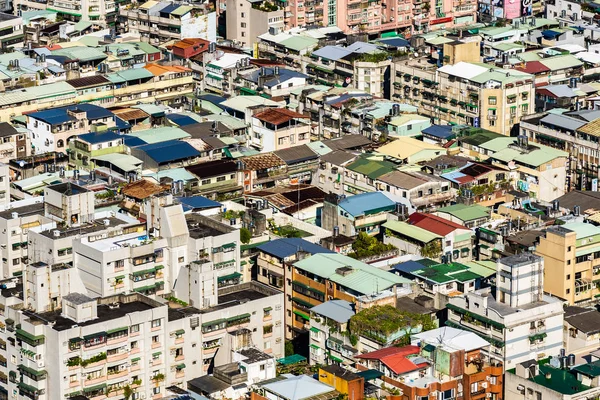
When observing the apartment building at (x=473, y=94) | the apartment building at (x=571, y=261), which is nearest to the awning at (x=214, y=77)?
the apartment building at (x=473, y=94)

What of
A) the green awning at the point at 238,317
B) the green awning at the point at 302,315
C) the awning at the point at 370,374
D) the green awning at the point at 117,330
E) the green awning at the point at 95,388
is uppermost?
the green awning at the point at 117,330

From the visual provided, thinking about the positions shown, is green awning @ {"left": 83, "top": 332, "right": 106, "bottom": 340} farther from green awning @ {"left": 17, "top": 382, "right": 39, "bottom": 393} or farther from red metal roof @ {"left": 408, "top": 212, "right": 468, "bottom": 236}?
red metal roof @ {"left": 408, "top": 212, "right": 468, "bottom": 236}

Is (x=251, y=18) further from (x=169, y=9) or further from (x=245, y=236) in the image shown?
(x=245, y=236)

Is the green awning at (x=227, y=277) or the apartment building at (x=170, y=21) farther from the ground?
the apartment building at (x=170, y=21)

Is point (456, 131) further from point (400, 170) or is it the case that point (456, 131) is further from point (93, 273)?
point (93, 273)

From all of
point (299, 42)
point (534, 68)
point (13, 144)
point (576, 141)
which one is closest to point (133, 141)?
point (13, 144)

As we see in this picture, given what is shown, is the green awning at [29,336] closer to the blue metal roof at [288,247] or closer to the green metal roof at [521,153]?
the blue metal roof at [288,247]

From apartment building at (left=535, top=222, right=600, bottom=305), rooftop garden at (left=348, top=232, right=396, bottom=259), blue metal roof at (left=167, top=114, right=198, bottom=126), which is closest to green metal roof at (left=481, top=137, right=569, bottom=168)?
apartment building at (left=535, top=222, right=600, bottom=305)
